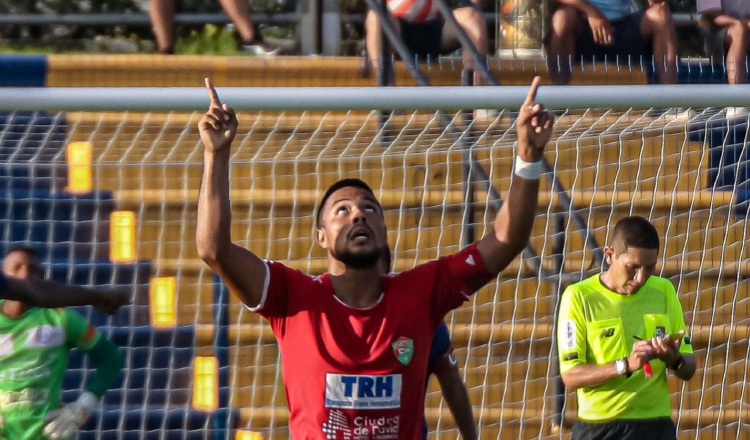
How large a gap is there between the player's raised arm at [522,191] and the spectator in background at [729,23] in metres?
3.91

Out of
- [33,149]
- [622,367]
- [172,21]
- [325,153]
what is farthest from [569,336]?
[172,21]

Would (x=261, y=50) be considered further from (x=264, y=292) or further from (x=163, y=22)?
(x=264, y=292)

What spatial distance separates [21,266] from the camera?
17.7 ft

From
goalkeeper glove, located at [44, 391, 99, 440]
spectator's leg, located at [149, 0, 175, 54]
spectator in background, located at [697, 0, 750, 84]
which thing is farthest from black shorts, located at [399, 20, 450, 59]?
goalkeeper glove, located at [44, 391, 99, 440]

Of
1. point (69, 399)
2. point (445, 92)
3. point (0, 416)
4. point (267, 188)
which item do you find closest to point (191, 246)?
point (267, 188)

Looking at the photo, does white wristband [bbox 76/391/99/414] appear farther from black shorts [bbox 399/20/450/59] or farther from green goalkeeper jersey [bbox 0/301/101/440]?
black shorts [bbox 399/20/450/59]

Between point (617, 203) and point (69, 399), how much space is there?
3047 mm

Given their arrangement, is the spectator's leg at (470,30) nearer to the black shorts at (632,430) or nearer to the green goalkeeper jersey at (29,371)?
the black shorts at (632,430)

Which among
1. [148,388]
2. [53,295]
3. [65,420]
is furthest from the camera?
[148,388]

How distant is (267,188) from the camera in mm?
6555

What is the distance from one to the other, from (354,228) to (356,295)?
0.64 ft

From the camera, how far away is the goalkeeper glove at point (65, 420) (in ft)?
17.6

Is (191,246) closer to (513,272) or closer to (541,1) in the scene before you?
(513,272)

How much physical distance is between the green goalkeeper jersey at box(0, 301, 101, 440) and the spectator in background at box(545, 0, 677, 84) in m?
2.84
